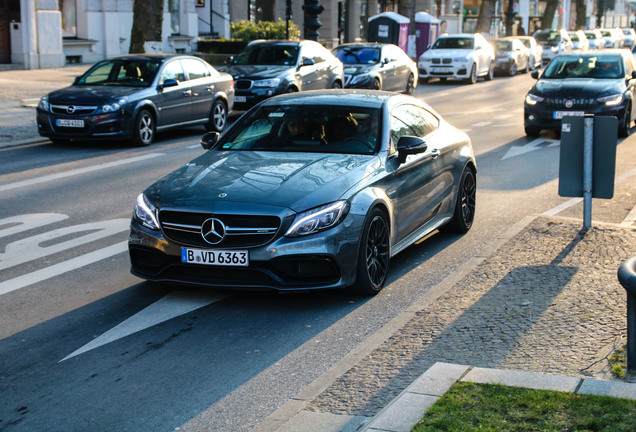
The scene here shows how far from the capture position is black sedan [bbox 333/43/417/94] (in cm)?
2498

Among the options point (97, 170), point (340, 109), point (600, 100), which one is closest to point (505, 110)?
point (600, 100)

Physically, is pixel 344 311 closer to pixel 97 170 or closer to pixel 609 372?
pixel 609 372

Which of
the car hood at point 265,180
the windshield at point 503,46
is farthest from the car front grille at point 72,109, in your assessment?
the windshield at point 503,46

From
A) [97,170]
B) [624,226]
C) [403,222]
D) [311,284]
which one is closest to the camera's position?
[311,284]

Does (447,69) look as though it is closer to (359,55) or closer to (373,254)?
(359,55)

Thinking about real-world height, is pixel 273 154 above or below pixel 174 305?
above

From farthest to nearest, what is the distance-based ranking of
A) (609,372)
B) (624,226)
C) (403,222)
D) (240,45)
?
1. (240,45)
2. (624,226)
3. (403,222)
4. (609,372)

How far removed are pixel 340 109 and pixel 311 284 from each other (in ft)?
6.79

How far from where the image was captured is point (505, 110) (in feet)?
79.3

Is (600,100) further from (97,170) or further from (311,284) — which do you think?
(311,284)

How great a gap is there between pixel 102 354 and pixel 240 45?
3204 cm

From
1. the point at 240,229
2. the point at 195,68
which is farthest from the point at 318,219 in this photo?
the point at 195,68

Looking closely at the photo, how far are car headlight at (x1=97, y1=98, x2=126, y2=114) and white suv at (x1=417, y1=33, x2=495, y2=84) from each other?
19746 mm

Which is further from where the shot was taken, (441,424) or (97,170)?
(97,170)
